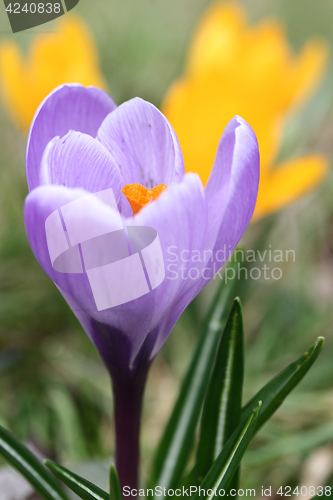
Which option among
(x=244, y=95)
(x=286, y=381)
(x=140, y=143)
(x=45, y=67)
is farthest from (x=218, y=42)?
(x=286, y=381)

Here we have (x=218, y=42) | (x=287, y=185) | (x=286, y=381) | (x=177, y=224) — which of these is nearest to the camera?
(x=177, y=224)

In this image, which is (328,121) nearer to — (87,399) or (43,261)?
(87,399)

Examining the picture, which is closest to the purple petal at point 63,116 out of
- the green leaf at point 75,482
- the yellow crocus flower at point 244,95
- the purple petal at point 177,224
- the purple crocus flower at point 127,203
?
the purple crocus flower at point 127,203

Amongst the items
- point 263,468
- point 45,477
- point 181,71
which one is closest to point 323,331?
point 263,468

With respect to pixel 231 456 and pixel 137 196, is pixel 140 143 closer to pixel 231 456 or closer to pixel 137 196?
pixel 137 196

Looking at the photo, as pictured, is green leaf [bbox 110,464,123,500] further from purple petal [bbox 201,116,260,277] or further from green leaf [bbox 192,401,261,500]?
purple petal [bbox 201,116,260,277]

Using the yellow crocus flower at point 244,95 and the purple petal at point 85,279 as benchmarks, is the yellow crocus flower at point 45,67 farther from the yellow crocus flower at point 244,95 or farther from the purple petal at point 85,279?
the purple petal at point 85,279

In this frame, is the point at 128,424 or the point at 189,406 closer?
the point at 128,424
